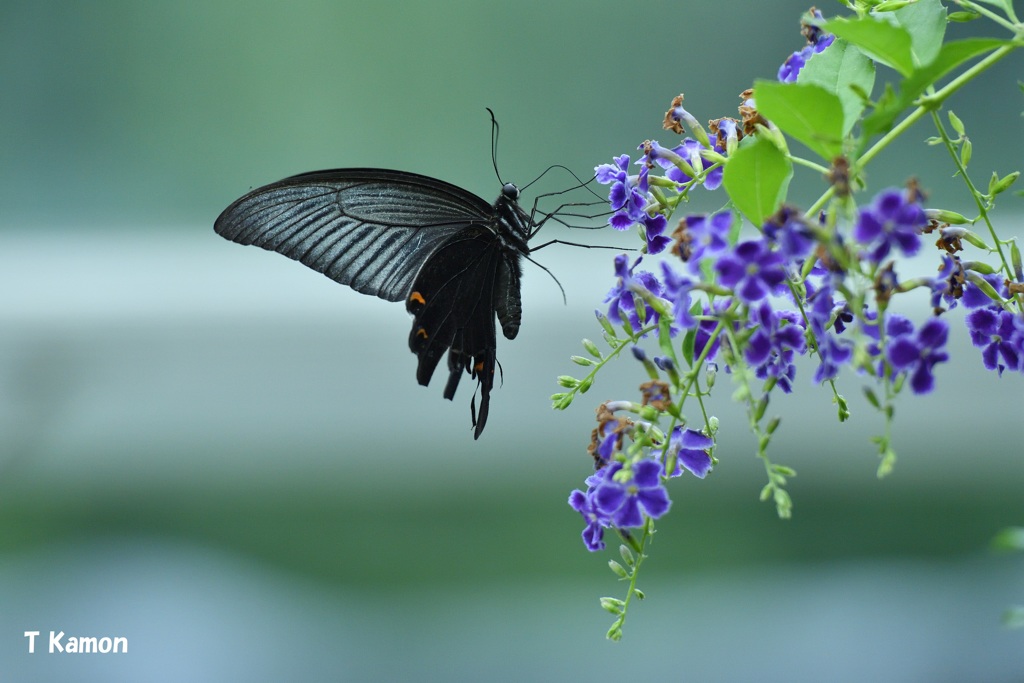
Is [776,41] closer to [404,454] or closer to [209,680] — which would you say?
[404,454]

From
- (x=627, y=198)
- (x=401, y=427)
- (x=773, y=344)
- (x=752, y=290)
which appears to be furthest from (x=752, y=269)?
(x=401, y=427)

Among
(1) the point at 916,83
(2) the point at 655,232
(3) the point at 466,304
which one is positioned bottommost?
(1) the point at 916,83

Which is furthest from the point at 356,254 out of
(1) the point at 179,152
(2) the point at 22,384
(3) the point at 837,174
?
(2) the point at 22,384

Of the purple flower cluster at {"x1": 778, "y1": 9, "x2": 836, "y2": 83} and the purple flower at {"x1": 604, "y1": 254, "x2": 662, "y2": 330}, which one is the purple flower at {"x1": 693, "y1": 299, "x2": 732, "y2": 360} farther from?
the purple flower cluster at {"x1": 778, "y1": 9, "x2": 836, "y2": 83}

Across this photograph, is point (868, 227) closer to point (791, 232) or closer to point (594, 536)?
point (791, 232)

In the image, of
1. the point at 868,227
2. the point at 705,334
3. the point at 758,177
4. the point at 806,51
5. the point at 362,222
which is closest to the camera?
the point at 868,227

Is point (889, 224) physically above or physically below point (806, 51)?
below

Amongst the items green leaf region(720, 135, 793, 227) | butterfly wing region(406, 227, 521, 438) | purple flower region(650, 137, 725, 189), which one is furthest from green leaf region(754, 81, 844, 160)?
butterfly wing region(406, 227, 521, 438)
